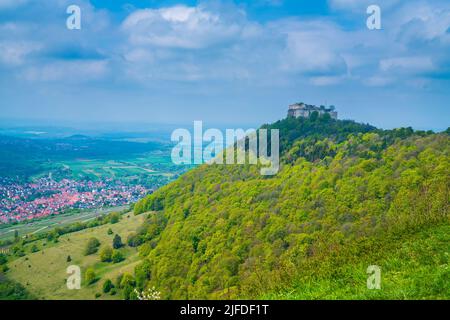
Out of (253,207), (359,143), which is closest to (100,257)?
(253,207)

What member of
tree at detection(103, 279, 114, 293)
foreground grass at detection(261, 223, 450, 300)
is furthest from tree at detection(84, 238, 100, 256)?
foreground grass at detection(261, 223, 450, 300)

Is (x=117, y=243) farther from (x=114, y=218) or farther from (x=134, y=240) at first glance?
(x=114, y=218)

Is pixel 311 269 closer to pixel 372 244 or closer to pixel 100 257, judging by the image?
pixel 372 244

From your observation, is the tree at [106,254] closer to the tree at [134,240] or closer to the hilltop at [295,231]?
the hilltop at [295,231]

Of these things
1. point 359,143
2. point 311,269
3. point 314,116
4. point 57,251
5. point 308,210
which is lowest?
point 57,251

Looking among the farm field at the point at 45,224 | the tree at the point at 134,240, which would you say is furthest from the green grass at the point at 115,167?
the tree at the point at 134,240
